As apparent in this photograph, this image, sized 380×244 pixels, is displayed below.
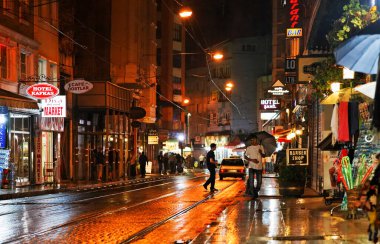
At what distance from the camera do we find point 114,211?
57.5 ft

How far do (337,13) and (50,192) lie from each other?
618 inches

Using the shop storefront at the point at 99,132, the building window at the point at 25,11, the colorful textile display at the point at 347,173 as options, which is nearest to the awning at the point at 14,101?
the building window at the point at 25,11

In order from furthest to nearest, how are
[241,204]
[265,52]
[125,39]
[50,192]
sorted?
[265,52] → [125,39] → [50,192] → [241,204]

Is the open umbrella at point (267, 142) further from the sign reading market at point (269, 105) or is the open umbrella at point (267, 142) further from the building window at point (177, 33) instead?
the building window at point (177, 33)

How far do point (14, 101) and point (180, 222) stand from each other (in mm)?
16093

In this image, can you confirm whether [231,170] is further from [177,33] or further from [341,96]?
[177,33]

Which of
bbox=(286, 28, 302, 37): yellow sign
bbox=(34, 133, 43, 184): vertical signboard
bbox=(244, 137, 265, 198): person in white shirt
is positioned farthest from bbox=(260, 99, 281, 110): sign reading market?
bbox=(244, 137, 265, 198): person in white shirt

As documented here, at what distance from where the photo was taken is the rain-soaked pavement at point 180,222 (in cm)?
1184

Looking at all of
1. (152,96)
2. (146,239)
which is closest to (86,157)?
(152,96)

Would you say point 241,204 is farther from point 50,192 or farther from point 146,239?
point 50,192

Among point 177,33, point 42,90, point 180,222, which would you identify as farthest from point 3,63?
point 177,33

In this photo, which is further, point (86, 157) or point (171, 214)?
point (86, 157)

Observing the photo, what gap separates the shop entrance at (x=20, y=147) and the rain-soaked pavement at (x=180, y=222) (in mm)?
11206

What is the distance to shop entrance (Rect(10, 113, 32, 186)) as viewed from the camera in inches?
1248
